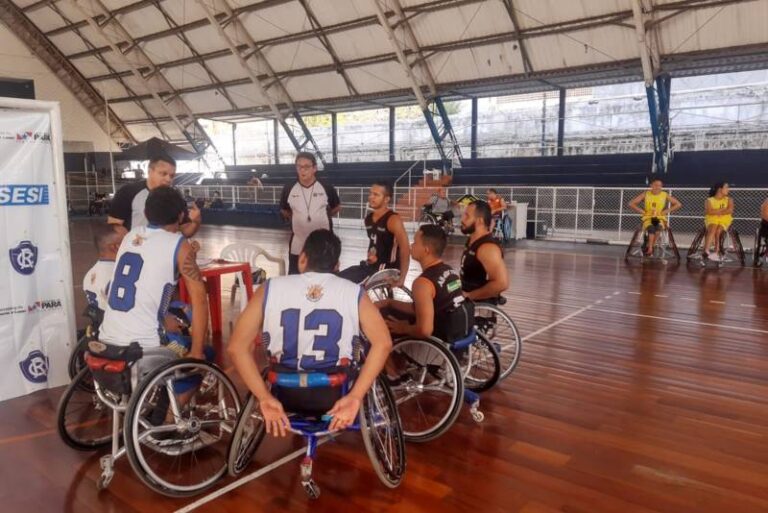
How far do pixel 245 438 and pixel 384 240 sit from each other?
1859 millimetres

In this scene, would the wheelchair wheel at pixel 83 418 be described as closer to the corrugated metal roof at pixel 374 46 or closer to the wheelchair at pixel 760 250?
the wheelchair at pixel 760 250

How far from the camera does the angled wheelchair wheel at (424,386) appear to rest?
2.56 metres

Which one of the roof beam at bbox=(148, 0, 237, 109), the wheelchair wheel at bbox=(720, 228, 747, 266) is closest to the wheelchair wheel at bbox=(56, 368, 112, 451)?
the wheelchair wheel at bbox=(720, 228, 747, 266)

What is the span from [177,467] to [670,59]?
11.5 m

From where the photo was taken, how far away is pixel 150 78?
17.7 metres

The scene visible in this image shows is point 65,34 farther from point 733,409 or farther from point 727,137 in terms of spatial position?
point 733,409

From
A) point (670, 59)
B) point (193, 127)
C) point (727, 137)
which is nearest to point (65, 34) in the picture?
point (193, 127)

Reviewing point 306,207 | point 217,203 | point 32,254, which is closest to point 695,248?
point 306,207

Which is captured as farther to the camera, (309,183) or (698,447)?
(309,183)

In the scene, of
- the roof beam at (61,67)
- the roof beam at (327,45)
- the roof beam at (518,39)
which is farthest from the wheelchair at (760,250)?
the roof beam at (61,67)

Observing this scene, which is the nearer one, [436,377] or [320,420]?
[320,420]

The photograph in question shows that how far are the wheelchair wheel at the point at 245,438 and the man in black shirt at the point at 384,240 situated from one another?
4.97 feet

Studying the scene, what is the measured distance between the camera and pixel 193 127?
19391 mm

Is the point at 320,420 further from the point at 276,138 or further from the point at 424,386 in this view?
the point at 276,138
